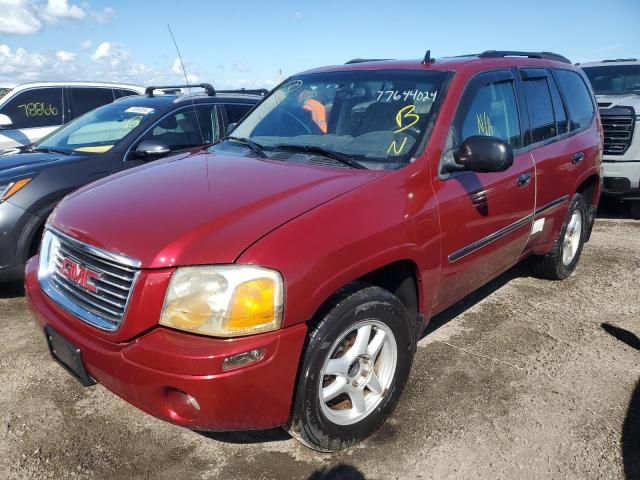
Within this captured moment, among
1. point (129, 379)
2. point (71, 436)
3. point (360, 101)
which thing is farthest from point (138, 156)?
point (129, 379)

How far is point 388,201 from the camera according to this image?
252 centimetres

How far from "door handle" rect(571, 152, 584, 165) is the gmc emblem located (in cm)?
361

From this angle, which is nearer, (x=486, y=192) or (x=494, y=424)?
(x=494, y=424)

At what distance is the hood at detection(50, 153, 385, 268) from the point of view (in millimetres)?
2098

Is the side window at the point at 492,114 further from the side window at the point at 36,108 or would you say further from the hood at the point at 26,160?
the side window at the point at 36,108

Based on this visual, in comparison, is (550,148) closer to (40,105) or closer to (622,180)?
(622,180)

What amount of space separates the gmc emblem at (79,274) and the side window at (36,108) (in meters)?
6.65

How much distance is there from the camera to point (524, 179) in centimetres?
351

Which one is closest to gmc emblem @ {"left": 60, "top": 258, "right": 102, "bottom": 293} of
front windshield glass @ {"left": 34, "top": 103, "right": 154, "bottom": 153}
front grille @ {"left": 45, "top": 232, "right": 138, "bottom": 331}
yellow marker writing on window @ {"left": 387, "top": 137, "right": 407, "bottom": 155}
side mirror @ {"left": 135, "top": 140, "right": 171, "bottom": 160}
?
front grille @ {"left": 45, "top": 232, "right": 138, "bottom": 331}

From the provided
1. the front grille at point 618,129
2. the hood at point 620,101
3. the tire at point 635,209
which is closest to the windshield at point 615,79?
the hood at point 620,101

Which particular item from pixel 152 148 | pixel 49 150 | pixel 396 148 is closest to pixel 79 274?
pixel 396 148

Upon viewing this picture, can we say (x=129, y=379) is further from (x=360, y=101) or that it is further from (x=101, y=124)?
(x=101, y=124)

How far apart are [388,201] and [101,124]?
12.3 feet

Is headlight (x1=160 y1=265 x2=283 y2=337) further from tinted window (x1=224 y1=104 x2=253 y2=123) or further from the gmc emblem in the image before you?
tinted window (x1=224 y1=104 x2=253 y2=123)
